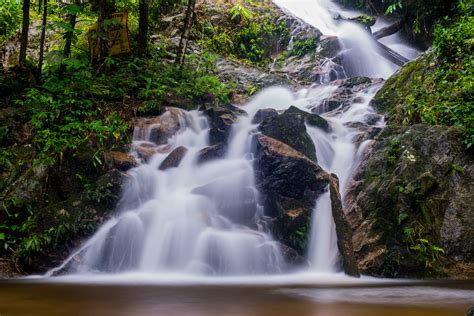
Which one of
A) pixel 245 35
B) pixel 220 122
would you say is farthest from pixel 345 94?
pixel 245 35

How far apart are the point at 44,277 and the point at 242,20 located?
13883 mm

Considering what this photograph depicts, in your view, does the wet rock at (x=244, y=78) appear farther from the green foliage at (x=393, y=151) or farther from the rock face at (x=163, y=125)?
the green foliage at (x=393, y=151)

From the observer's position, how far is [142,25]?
36.7 feet

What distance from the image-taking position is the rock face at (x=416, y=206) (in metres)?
5.55

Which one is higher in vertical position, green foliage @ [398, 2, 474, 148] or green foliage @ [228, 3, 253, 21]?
green foliage @ [228, 3, 253, 21]

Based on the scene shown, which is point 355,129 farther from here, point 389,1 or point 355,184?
point 389,1

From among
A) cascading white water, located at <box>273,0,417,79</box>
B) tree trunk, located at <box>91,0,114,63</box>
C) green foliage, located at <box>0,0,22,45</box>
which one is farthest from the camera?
cascading white water, located at <box>273,0,417,79</box>

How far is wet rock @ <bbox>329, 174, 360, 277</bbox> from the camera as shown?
18.0ft

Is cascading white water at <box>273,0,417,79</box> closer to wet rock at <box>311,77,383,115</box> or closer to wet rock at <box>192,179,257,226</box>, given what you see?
wet rock at <box>311,77,383,115</box>

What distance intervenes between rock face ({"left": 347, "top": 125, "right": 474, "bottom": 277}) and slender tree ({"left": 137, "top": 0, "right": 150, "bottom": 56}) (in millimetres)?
7509

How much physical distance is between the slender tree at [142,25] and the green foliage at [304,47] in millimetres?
6781

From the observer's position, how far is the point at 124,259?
19.2ft

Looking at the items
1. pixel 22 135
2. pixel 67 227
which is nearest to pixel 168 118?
pixel 22 135

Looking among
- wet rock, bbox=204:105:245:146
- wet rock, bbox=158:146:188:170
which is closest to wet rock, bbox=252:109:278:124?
wet rock, bbox=204:105:245:146
